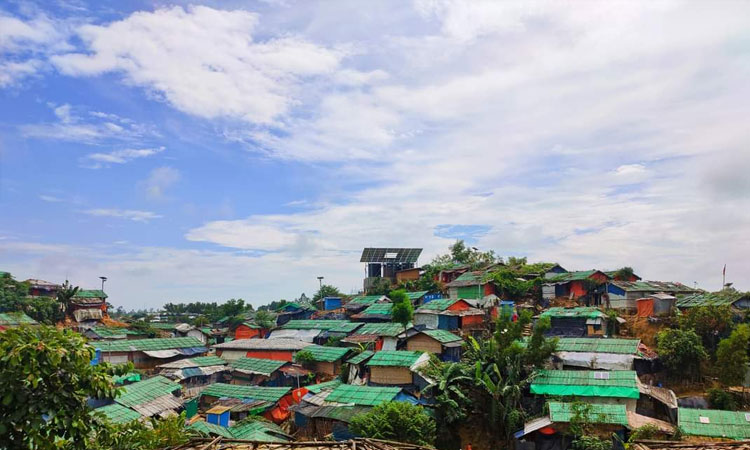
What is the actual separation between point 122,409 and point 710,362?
3056 cm

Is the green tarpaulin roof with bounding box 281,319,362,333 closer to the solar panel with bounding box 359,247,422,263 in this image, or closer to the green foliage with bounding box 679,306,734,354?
the solar panel with bounding box 359,247,422,263

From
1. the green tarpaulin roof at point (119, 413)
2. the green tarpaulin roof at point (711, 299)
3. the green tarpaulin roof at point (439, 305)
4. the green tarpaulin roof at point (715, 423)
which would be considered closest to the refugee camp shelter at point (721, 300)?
the green tarpaulin roof at point (711, 299)

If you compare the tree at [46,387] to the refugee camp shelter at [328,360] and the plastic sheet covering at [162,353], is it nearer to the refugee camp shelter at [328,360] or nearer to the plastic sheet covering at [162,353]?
the refugee camp shelter at [328,360]

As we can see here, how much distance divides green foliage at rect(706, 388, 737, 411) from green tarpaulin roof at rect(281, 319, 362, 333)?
25.8 meters

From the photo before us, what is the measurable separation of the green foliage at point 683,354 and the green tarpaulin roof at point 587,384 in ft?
14.2

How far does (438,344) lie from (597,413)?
12818 mm

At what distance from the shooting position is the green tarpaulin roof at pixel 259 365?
112ft

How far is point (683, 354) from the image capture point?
26031mm

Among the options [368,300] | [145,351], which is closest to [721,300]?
[368,300]

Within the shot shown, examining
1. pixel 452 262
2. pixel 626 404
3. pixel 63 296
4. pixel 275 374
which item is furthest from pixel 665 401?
pixel 63 296

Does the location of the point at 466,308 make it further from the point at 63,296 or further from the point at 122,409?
the point at 63,296

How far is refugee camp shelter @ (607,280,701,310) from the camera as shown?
119 ft

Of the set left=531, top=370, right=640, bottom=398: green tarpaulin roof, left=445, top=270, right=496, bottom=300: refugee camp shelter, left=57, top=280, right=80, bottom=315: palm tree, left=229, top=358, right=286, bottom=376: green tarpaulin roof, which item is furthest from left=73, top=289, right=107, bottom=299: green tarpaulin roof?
left=531, top=370, right=640, bottom=398: green tarpaulin roof

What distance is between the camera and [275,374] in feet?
113
